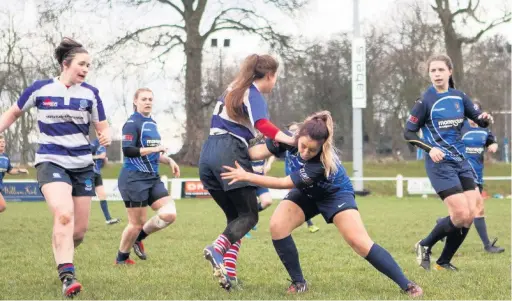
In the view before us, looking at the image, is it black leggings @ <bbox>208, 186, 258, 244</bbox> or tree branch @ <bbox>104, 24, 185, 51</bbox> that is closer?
black leggings @ <bbox>208, 186, 258, 244</bbox>

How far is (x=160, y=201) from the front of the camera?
8344 mm

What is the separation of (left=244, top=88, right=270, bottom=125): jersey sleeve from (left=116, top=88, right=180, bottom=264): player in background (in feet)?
7.85

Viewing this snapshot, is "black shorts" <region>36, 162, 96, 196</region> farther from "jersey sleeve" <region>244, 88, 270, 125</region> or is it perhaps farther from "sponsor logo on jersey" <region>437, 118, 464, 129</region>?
"sponsor logo on jersey" <region>437, 118, 464, 129</region>

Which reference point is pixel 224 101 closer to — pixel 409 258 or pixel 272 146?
pixel 272 146

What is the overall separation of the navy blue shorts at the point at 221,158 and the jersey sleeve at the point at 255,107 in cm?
29

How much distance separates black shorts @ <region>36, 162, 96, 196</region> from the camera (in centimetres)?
610

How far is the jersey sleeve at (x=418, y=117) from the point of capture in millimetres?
7672

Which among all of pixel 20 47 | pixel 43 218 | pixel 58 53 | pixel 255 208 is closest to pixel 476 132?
pixel 255 208

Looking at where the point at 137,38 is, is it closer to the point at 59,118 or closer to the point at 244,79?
the point at 59,118

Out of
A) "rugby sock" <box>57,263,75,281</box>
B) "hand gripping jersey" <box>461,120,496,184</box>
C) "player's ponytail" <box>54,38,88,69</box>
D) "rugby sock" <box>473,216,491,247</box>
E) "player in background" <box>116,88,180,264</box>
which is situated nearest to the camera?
"rugby sock" <box>57,263,75,281</box>

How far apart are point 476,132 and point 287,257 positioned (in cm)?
571

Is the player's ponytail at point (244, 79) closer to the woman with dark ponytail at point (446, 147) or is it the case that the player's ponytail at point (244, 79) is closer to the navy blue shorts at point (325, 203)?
the navy blue shorts at point (325, 203)

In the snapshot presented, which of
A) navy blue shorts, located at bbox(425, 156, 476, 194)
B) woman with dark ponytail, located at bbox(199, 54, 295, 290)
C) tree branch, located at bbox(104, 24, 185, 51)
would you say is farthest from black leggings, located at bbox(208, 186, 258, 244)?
tree branch, located at bbox(104, 24, 185, 51)

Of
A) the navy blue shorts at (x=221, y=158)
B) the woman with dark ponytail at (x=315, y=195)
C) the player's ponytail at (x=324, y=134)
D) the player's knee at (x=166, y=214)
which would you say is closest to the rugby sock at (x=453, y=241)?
the woman with dark ponytail at (x=315, y=195)
